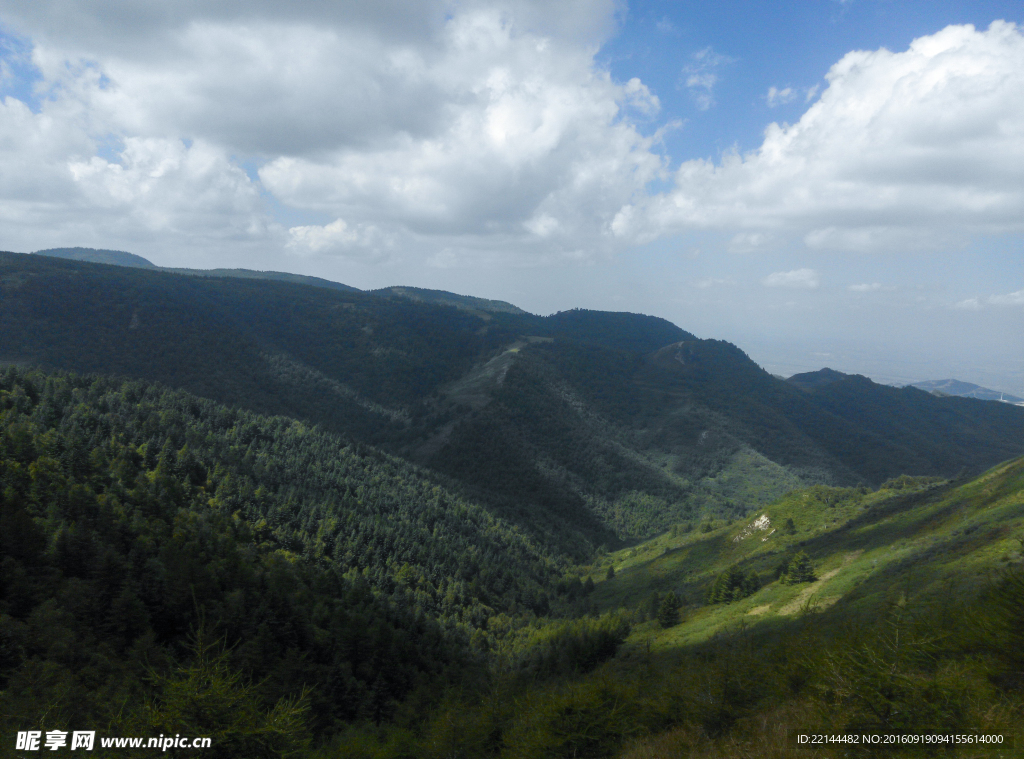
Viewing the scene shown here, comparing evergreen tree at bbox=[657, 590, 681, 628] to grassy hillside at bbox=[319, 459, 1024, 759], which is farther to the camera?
evergreen tree at bbox=[657, 590, 681, 628]

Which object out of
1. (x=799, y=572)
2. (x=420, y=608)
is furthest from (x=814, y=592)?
(x=420, y=608)

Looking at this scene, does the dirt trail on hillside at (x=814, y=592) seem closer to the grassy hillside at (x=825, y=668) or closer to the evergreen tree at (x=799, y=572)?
the grassy hillside at (x=825, y=668)

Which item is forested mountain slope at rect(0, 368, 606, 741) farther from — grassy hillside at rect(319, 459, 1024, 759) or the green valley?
grassy hillside at rect(319, 459, 1024, 759)

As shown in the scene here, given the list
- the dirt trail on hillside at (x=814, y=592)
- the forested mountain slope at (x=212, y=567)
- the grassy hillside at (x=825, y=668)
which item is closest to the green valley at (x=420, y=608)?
the grassy hillside at (x=825, y=668)

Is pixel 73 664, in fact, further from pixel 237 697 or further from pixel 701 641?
pixel 701 641

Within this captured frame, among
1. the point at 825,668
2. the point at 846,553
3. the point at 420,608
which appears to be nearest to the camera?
the point at 825,668

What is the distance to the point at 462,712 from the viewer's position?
33719 mm

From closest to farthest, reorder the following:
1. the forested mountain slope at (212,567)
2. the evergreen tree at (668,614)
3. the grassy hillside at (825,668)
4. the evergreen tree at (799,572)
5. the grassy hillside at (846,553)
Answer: the grassy hillside at (825,668), the forested mountain slope at (212,567), the grassy hillside at (846,553), the evergreen tree at (799,572), the evergreen tree at (668,614)

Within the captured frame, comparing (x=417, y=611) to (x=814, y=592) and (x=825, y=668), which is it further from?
(x=825, y=668)

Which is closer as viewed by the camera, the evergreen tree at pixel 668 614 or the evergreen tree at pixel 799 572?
the evergreen tree at pixel 799 572

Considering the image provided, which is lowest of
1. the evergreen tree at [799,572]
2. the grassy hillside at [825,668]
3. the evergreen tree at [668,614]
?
the evergreen tree at [668,614]

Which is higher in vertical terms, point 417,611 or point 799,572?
point 799,572

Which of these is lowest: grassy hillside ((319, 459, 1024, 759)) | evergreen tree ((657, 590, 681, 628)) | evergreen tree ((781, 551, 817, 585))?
evergreen tree ((657, 590, 681, 628))

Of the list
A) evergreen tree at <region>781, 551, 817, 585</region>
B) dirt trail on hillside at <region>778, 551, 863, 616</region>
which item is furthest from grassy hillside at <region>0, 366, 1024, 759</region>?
dirt trail on hillside at <region>778, 551, 863, 616</region>
